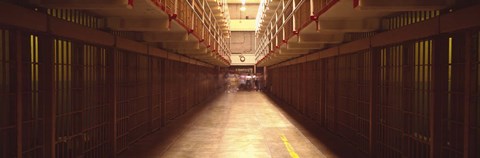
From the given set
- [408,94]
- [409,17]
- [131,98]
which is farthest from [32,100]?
[409,17]

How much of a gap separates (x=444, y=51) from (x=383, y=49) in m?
2.59

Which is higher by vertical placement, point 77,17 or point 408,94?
point 77,17

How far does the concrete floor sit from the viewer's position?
32.6ft

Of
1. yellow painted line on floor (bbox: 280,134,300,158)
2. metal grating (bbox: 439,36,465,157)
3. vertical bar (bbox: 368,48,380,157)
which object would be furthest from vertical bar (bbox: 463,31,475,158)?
yellow painted line on floor (bbox: 280,134,300,158)

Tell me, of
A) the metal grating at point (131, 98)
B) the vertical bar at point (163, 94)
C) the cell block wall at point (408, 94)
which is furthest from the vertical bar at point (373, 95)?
the vertical bar at point (163, 94)

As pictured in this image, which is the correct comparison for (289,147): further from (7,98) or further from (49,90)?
(7,98)

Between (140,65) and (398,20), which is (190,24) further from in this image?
(398,20)

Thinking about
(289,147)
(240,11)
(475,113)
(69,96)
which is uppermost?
(240,11)

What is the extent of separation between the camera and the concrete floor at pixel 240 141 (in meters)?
9.93

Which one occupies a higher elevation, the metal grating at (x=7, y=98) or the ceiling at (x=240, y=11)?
the ceiling at (x=240, y=11)

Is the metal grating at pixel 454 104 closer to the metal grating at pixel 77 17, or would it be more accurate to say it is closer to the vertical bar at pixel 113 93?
the metal grating at pixel 77 17

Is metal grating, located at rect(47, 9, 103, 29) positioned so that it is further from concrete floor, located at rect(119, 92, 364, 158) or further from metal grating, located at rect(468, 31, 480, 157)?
metal grating, located at rect(468, 31, 480, 157)

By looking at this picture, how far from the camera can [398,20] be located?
328 inches

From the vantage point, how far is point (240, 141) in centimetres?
1169
